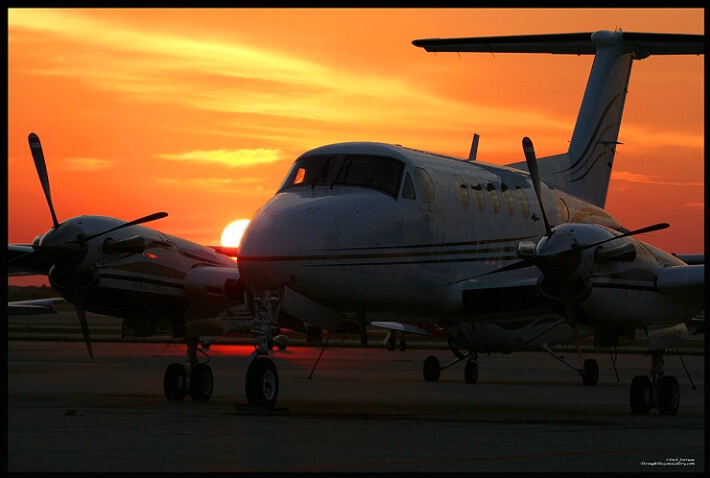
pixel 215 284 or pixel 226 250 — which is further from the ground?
pixel 226 250

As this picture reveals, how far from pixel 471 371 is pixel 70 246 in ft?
40.5

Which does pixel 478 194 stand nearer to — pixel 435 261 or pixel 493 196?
pixel 493 196

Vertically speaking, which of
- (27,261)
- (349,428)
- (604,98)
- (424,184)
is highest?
(604,98)

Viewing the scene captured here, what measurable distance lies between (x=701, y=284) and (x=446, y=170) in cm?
448

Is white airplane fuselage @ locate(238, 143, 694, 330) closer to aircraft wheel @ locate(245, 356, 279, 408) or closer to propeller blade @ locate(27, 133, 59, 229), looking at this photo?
aircraft wheel @ locate(245, 356, 279, 408)

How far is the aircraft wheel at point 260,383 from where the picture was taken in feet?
56.0

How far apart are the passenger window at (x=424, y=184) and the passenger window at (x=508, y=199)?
2591 millimetres

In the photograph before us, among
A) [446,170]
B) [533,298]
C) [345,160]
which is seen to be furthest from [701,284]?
[345,160]

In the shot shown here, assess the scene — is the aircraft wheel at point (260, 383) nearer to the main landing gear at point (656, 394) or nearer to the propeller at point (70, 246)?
the propeller at point (70, 246)

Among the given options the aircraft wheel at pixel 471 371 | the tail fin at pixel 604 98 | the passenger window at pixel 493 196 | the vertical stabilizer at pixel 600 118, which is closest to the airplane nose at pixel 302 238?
the passenger window at pixel 493 196

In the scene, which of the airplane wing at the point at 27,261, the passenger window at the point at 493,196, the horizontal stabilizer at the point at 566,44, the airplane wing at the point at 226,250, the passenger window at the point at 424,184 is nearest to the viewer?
the passenger window at the point at 424,184

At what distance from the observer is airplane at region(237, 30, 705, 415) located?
1697cm

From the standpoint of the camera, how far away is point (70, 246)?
1911cm

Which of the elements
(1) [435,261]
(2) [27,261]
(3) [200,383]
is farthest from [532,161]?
(2) [27,261]
